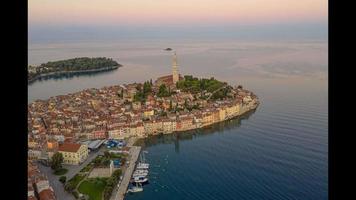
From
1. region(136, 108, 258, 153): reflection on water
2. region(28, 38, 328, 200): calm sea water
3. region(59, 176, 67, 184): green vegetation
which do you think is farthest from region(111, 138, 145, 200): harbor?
region(59, 176, 67, 184): green vegetation

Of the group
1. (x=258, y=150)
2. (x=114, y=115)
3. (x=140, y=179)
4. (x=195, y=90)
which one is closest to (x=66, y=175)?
(x=140, y=179)

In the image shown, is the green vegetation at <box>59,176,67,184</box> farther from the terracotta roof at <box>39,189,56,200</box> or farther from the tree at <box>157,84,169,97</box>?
the tree at <box>157,84,169,97</box>

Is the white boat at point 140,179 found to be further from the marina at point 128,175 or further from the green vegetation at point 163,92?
the green vegetation at point 163,92

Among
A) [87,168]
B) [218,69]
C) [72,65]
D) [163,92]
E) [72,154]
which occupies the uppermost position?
[72,65]

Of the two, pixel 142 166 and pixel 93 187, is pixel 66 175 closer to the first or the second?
pixel 93 187

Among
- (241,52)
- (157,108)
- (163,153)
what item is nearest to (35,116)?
(157,108)
